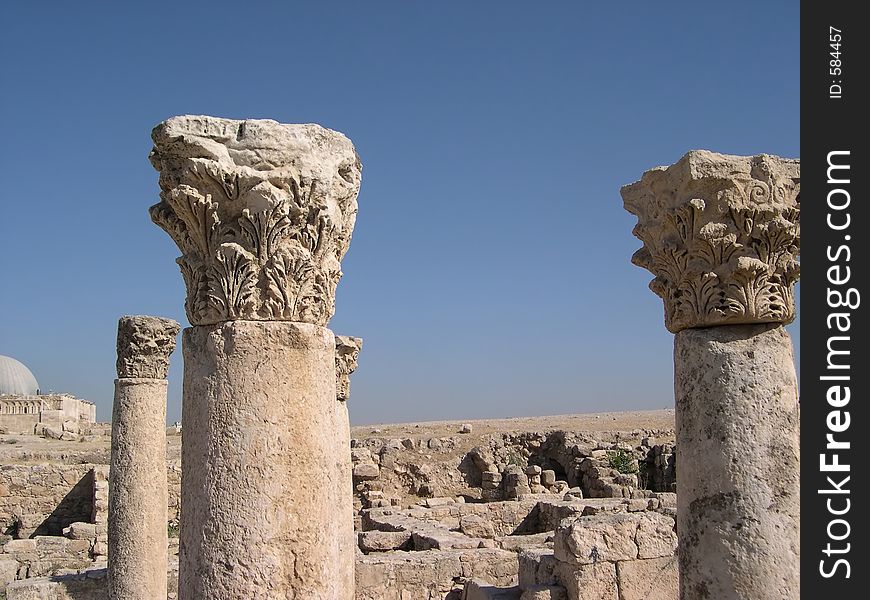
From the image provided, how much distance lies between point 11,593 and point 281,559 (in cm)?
823

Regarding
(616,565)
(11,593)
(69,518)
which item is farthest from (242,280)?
(69,518)

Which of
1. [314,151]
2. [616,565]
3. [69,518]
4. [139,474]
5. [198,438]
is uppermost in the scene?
[314,151]

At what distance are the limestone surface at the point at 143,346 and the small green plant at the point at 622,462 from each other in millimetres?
15456

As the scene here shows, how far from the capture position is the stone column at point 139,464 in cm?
1021

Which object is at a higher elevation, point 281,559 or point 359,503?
point 281,559

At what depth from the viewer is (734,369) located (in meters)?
5.29

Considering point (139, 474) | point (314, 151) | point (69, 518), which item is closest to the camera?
point (314, 151)

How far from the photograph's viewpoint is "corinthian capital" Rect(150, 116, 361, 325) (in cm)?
464

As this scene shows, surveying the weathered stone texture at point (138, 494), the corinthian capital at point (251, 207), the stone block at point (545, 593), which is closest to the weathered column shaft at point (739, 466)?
the corinthian capital at point (251, 207)

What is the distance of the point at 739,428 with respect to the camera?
5.23m

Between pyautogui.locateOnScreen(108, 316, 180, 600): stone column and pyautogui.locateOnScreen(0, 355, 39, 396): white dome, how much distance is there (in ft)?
192

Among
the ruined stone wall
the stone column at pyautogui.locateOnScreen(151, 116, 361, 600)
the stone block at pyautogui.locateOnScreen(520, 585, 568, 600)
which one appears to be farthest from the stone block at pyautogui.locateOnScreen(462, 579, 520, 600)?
the ruined stone wall

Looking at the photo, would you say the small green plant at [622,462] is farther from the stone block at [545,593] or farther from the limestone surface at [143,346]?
the limestone surface at [143,346]
